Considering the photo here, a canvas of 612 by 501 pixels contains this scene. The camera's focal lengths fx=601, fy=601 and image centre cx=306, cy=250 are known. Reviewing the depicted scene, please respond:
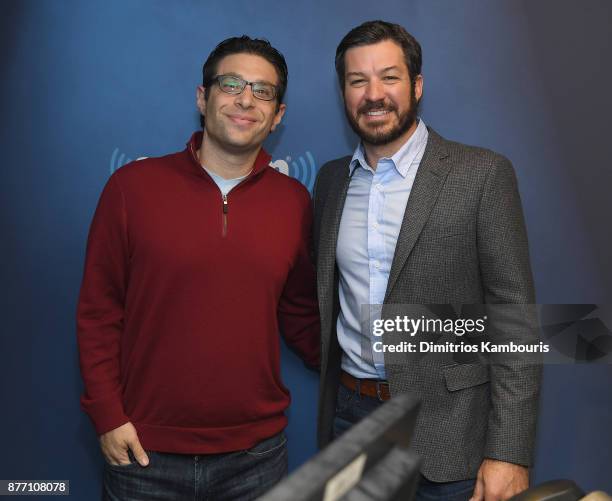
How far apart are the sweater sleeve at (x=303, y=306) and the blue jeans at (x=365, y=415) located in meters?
0.26

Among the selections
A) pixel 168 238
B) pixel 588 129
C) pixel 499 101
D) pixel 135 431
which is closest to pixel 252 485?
pixel 135 431

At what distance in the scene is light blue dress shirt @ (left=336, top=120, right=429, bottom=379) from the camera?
6.07ft

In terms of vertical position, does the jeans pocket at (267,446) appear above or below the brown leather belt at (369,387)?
below

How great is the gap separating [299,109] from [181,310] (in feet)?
3.38

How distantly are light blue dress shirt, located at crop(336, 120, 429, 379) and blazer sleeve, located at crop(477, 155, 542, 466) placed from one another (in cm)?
27

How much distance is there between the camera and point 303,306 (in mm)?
2201

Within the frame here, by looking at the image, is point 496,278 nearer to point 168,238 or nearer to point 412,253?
point 412,253

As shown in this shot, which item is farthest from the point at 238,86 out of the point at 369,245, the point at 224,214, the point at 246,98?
the point at 369,245

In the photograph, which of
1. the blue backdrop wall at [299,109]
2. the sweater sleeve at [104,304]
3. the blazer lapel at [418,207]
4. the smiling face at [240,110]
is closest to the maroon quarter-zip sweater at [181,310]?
the sweater sleeve at [104,304]

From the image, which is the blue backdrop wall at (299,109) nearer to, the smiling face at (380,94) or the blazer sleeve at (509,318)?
the smiling face at (380,94)

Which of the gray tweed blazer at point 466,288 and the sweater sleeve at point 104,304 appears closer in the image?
the gray tweed blazer at point 466,288

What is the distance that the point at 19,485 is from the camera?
253cm

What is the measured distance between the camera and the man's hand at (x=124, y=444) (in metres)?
1.79

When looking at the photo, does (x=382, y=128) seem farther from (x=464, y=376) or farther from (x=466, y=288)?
(x=464, y=376)
